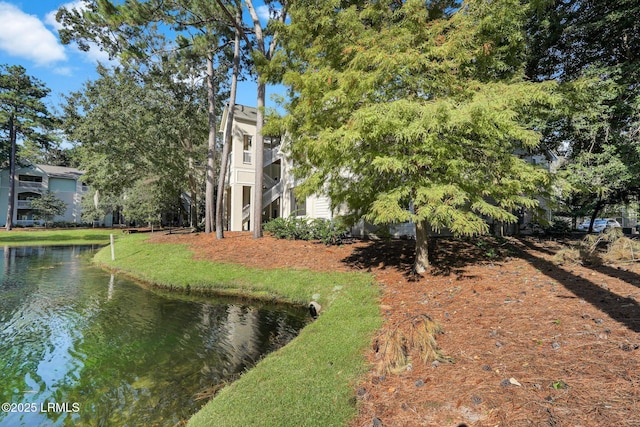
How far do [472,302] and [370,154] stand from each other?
3.43 m

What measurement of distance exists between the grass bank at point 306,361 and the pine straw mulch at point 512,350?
11.2 inches

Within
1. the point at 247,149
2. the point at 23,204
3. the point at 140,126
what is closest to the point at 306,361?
the point at 247,149

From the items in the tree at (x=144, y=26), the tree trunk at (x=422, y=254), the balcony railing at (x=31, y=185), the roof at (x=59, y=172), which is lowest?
the tree trunk at (x=422, y=254)

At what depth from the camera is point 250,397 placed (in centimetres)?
385

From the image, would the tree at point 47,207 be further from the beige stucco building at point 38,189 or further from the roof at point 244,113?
the roof at point 244,113

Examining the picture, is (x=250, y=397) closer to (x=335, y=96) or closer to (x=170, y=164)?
(x=335, y=96)

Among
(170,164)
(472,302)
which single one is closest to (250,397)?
(472,302)

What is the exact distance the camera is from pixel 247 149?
2122cm

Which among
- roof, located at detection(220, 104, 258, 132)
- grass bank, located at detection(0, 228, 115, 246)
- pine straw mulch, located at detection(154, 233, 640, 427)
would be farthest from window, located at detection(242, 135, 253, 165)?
grass bank, located at detection(0, 228, 115, 246)

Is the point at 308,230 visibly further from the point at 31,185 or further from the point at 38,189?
the point at 31,185

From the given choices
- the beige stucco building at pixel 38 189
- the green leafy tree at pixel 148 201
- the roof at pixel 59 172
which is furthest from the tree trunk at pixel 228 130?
the roof at pixel 59 172

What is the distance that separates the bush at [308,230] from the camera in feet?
43.0

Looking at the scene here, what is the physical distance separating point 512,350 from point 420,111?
3968mm

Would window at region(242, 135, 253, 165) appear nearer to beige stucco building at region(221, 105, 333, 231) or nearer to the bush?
beige stucco building at region(221, 105, 333, 231)
